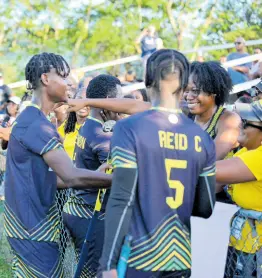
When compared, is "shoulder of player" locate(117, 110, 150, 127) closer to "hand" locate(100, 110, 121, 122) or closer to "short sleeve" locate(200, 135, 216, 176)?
"short sleeve" locate(200, 135, 216, 176)

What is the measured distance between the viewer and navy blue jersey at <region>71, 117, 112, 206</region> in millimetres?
5109

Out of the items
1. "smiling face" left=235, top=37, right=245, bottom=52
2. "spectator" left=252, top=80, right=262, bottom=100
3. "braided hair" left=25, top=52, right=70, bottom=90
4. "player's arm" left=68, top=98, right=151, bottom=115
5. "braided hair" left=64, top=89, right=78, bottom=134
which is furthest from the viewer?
"smiling face" left=235, top=37, right=245, bottom=52

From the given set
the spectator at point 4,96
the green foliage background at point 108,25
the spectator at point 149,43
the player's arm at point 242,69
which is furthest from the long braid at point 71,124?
the green foliage background at point 108,25

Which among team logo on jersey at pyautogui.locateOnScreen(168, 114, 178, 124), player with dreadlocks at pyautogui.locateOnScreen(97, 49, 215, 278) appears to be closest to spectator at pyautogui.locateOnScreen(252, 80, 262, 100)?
player with dreadlocks at pyautogui.locateOnScreen(97, 49, 215, 278)

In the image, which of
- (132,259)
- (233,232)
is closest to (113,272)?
(132,259)

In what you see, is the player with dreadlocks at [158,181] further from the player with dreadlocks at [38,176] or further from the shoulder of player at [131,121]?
the player with dreadlocks at [38,176]

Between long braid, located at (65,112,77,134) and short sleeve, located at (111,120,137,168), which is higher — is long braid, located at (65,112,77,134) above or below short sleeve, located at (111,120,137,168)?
above

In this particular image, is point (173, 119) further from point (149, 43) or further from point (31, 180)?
point (149, 43)

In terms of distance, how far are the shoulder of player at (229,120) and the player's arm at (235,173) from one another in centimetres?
96

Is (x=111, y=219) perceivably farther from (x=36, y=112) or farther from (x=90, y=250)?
(x=90, y=250)

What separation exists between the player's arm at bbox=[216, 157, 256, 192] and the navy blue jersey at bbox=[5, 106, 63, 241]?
3.29 ft

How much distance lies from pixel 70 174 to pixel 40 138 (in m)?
0.29

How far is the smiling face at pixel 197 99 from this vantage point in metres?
5.04

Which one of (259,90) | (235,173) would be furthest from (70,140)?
(235,173)
